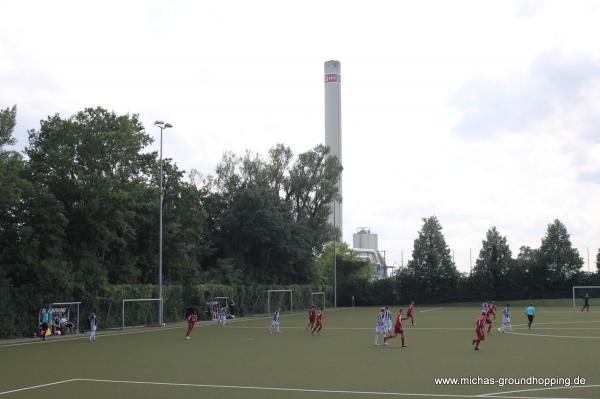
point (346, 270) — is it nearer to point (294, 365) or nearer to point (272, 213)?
point (272, 213)

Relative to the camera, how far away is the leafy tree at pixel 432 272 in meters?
89.0

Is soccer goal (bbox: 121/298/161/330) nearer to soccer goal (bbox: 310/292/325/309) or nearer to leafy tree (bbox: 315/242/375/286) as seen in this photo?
soccer goal (bbox: 310/292/325/309)

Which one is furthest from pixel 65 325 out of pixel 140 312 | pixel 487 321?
pixel 487 321

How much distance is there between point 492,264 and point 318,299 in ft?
83.7

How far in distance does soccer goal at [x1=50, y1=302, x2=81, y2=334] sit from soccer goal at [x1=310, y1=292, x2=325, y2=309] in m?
39.3

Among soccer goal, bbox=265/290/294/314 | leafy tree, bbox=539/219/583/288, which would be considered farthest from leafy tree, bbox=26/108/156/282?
leafy tree, bbox=539/219/583/288

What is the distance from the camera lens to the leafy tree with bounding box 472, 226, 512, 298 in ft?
286

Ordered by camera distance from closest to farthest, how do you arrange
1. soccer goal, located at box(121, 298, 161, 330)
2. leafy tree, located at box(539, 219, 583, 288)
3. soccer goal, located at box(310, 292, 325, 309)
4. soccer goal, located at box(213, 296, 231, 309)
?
soccer goal, located at box(121, 298, 161, 330), soccer goal, located at box(213, 296, 231, 309), soccer goal, located at box(310, 292, 325, 309), leafy tree, located at box(539, 219, 583, 288)

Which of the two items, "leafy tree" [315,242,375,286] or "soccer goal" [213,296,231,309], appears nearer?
"soccer goal" [213,296,231,309]

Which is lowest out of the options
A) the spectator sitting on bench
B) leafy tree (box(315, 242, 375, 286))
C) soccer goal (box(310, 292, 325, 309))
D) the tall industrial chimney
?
soccer goal (box(310, 292, 325, 309))

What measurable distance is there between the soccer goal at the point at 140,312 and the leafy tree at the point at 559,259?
5657 centimetres

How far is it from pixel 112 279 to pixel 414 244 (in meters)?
53.1

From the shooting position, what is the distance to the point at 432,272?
88938 millimetres

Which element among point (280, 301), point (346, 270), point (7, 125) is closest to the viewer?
point (7, 125)
